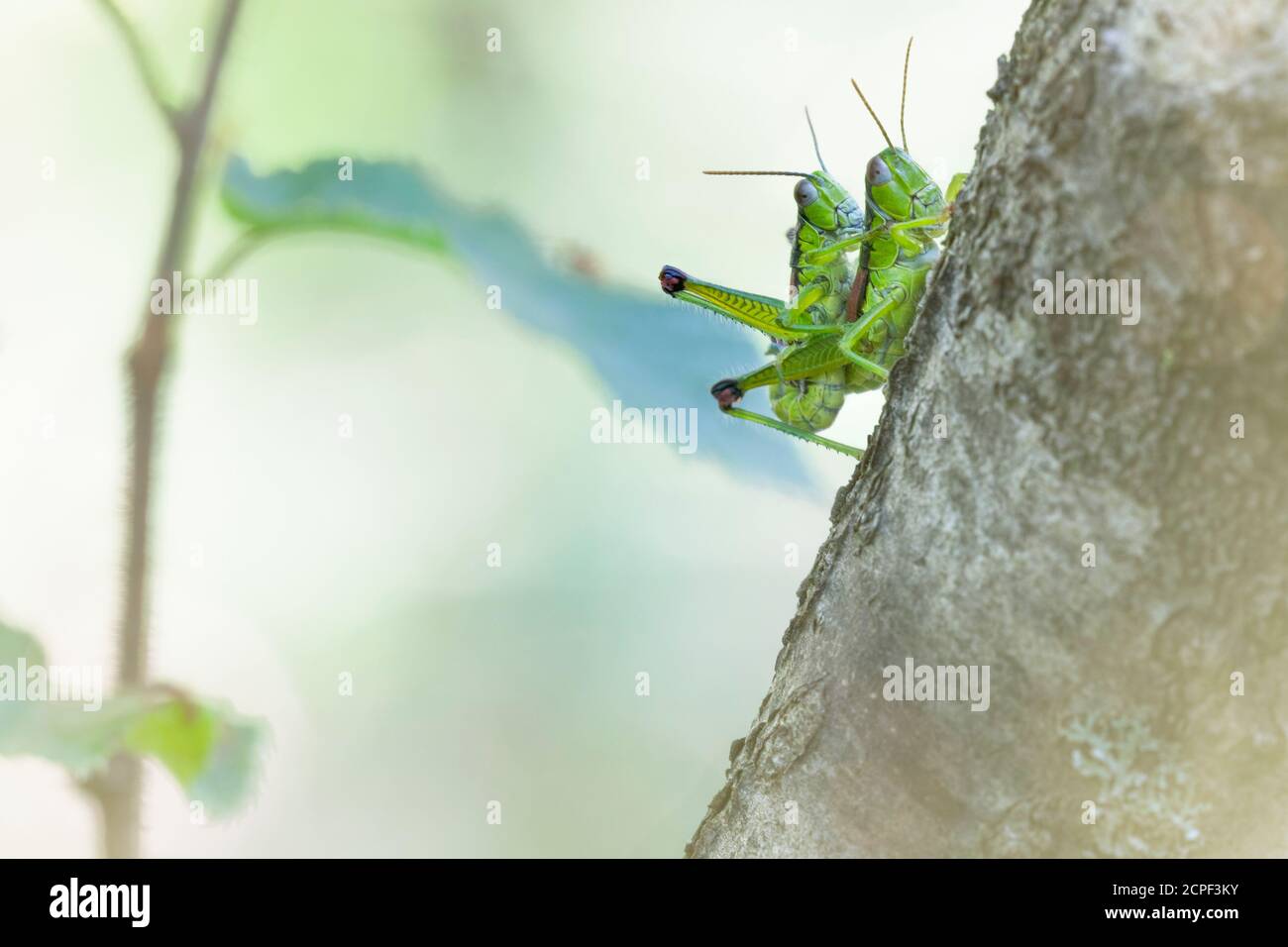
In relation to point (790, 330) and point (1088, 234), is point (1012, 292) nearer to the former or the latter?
point (1088, 234)

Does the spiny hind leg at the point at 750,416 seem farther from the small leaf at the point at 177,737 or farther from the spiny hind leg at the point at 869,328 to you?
the small leaf at the point at 177,737

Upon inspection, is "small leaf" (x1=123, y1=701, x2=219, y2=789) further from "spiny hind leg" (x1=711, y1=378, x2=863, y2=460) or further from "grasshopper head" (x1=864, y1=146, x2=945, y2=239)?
"grasshopper head" (x1=864, y1=146, x2=945, y2=239)

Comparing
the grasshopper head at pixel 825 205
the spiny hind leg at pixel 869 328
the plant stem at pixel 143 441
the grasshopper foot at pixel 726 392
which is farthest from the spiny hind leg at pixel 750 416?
the plant stem at pixel 143 441

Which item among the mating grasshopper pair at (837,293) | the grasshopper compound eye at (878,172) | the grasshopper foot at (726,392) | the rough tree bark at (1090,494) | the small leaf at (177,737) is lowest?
the small leaf at (177,737)

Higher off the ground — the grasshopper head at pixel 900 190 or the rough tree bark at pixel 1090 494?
the grasshopper head at pixel 900 190

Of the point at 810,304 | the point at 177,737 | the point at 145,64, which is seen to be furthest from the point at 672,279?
the point at 177,737

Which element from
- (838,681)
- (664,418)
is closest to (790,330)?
(664,418)

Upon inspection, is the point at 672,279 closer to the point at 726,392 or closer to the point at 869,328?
the point at 726,392
